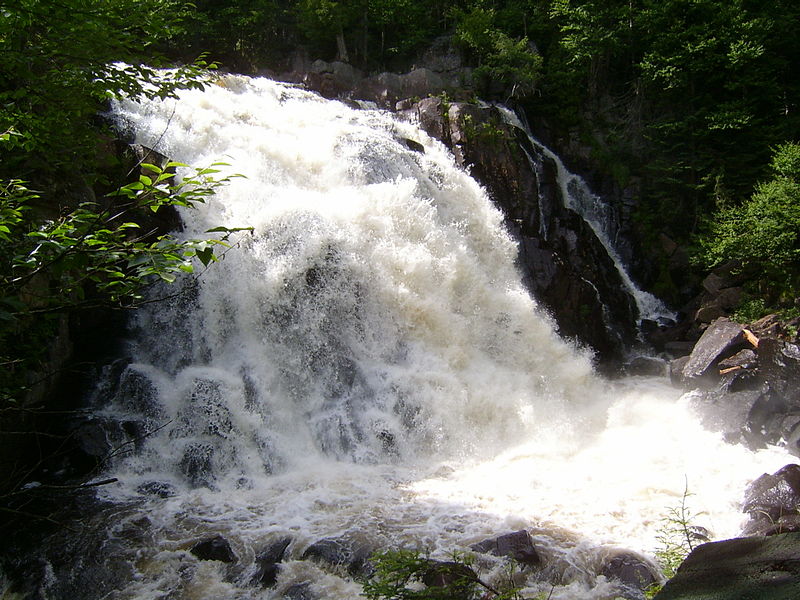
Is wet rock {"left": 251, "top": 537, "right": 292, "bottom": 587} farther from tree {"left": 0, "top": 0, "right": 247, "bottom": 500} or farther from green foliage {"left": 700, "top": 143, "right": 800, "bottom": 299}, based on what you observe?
green foliage {"left": 700, "top": 143, "right": 800, "bottom": 299}

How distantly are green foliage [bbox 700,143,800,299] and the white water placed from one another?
4.07m

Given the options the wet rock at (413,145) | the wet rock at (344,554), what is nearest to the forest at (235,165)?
the wet rock at (344,554)

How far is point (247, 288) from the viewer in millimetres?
9531

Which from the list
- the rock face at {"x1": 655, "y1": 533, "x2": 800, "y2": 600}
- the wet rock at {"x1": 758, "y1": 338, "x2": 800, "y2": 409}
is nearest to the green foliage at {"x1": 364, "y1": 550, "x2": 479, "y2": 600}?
the rock face at {"x1": 655, "y1": 533, "x2": 800, "y2": 600}

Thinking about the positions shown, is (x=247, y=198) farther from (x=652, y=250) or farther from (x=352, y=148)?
(x=652, y=250)

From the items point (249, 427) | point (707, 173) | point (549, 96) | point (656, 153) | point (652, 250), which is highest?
point (549, 96)

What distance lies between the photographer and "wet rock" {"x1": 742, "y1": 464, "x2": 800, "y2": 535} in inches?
260

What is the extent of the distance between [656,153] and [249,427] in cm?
1545

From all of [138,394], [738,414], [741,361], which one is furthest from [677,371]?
[138,394]

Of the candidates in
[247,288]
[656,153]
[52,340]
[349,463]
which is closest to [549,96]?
[656,153]

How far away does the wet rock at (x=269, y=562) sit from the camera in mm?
5625

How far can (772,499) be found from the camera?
7.04 meters

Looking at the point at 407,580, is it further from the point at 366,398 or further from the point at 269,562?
the point at 366,398

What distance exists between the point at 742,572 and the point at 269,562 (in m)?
4.69
